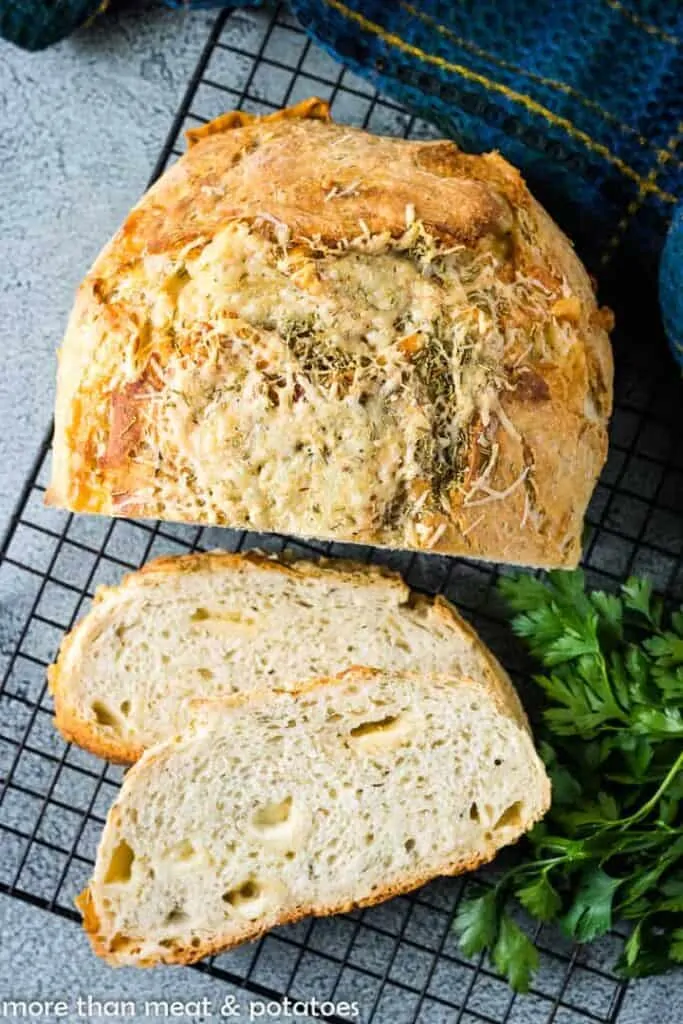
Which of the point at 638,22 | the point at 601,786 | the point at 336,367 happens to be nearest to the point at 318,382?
A: the point at 336,367

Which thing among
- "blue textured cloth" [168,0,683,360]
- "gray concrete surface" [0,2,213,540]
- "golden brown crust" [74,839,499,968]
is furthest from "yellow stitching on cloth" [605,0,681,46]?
"golden brown crust" [74,839,499,968]

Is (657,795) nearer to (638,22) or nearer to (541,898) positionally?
(541,898)

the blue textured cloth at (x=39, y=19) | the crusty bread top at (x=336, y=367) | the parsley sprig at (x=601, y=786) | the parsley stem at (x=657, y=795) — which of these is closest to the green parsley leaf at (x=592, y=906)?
the parsley sprig at (x=601, y=786)

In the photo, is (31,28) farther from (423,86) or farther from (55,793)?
(55,793)

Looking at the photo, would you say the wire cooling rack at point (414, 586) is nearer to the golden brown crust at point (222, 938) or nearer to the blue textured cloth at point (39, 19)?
the golden brown crust at point (222, 938)

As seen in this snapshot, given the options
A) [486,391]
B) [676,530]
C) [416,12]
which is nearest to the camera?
[486,391]

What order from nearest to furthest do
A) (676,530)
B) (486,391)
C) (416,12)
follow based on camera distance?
(486,391)
(416,12)
(676,530)

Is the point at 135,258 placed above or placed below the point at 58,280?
above

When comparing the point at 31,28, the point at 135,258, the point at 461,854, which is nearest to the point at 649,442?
the point at 461,854
